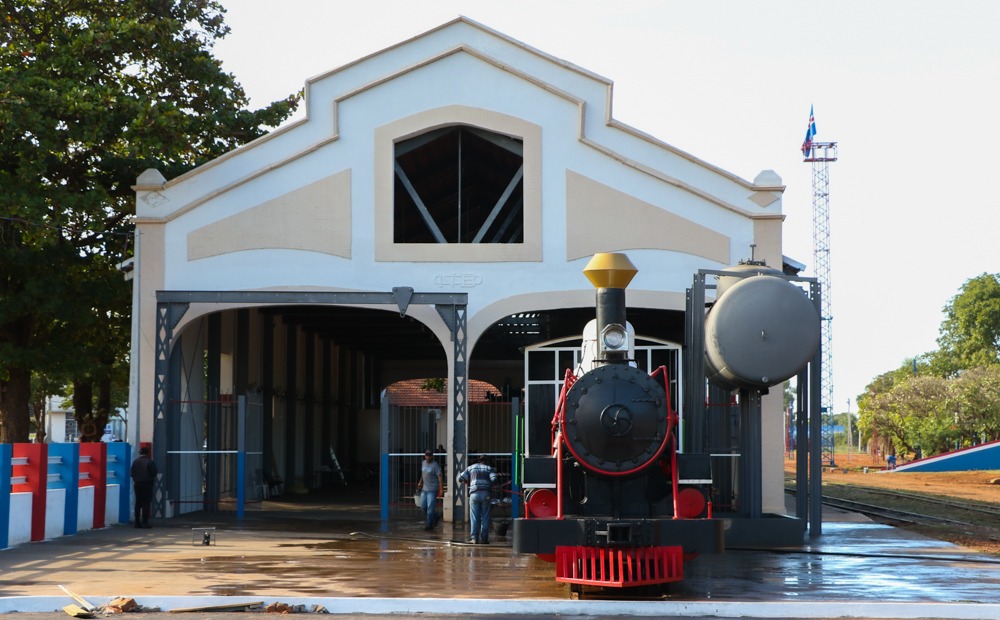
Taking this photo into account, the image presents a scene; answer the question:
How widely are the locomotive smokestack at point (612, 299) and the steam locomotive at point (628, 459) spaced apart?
1 cm

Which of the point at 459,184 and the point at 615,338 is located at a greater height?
the point at 459,184

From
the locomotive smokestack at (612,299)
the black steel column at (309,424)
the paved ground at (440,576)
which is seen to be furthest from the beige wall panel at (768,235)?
the black steel column at (309,424)

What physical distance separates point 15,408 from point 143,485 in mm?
8204

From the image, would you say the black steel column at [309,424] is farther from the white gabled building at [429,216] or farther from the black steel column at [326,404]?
the white gabled building at [429,216]

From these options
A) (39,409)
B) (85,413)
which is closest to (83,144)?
(85,413)

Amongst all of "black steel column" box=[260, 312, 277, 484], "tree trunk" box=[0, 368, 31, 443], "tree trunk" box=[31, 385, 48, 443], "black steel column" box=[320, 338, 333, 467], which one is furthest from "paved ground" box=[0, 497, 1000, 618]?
"tree trunk" box=[31, 385, 48, 443]

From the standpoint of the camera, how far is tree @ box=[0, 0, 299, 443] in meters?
22.5

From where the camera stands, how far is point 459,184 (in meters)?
21.0

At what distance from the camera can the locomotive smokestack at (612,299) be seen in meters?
11.9

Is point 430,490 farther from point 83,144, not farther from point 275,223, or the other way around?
point 83,144

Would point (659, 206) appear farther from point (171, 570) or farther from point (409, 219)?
point (171, 570)

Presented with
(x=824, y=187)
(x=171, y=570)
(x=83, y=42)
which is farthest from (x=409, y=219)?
(x=824, y=187)

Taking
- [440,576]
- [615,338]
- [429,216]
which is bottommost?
[440,576]

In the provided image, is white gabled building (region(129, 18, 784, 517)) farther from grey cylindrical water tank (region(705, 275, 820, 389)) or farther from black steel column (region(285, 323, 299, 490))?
black steel column (region(285, 323, 299, 490))
